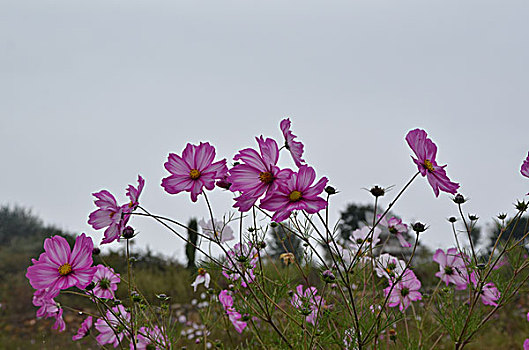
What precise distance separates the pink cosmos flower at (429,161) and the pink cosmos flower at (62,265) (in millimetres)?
846

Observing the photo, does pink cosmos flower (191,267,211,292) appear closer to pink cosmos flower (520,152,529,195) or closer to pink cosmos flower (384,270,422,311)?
pink cosmos flower (384,270,422,311)

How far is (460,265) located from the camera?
183 centimetres

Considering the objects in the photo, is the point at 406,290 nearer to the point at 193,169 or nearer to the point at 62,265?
the point at 193,169

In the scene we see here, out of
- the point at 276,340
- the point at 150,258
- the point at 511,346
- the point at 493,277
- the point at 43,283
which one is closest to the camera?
the point at 43,283

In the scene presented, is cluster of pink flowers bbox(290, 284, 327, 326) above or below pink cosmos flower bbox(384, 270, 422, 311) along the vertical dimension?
below

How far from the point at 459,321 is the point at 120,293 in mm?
5952

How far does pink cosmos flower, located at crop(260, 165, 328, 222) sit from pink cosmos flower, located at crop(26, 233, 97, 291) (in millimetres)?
498

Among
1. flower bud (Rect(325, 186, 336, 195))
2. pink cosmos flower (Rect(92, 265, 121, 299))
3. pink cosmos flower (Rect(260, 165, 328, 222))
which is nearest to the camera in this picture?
pink cosmos flower (Rect(260, 165, 328, 222))

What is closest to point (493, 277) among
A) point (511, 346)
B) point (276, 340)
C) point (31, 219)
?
point (276, 340)

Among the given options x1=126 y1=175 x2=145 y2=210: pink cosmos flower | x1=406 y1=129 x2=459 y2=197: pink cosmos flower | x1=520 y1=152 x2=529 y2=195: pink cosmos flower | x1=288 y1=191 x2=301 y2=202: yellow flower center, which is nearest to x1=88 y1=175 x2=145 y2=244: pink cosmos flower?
x1=126 y1=175 x2=145 y2=210: pink cosmos flower

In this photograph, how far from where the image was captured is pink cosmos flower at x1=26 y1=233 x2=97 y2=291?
1.17 m

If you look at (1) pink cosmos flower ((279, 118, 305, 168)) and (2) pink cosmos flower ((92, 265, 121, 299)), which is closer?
(1) pink cosmos flower ((279, 118, 305, 168))

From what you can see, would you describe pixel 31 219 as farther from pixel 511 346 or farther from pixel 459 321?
pixel 459 321

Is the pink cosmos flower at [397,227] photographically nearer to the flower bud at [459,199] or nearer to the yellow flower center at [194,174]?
the flower bud at [459,199]
